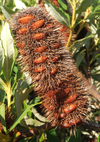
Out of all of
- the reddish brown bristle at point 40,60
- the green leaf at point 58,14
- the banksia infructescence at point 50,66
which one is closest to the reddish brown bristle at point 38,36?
the banksia infructescence at point 50,66

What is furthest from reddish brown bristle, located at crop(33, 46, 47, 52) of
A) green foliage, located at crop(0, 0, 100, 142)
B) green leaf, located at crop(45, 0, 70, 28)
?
green leaf, located at crop(45, 0, 70, 28)

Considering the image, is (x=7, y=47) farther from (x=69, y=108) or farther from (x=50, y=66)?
(x=69, y=108)

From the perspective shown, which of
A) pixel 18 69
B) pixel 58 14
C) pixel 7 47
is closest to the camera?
pixel 7 47

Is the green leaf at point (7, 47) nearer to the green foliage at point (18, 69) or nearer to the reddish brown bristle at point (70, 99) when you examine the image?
the green foliage at point (18, 69)

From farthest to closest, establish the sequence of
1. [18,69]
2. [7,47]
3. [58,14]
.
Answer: [18,69], [58,14], [7,47]

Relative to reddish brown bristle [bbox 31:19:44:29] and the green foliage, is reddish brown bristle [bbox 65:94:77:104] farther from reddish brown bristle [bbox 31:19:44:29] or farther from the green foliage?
reddish brown bristle [bbox 31:19:44:29]

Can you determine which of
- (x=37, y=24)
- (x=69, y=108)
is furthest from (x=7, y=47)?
(x=69, y=108)

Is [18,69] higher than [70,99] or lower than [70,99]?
higher
